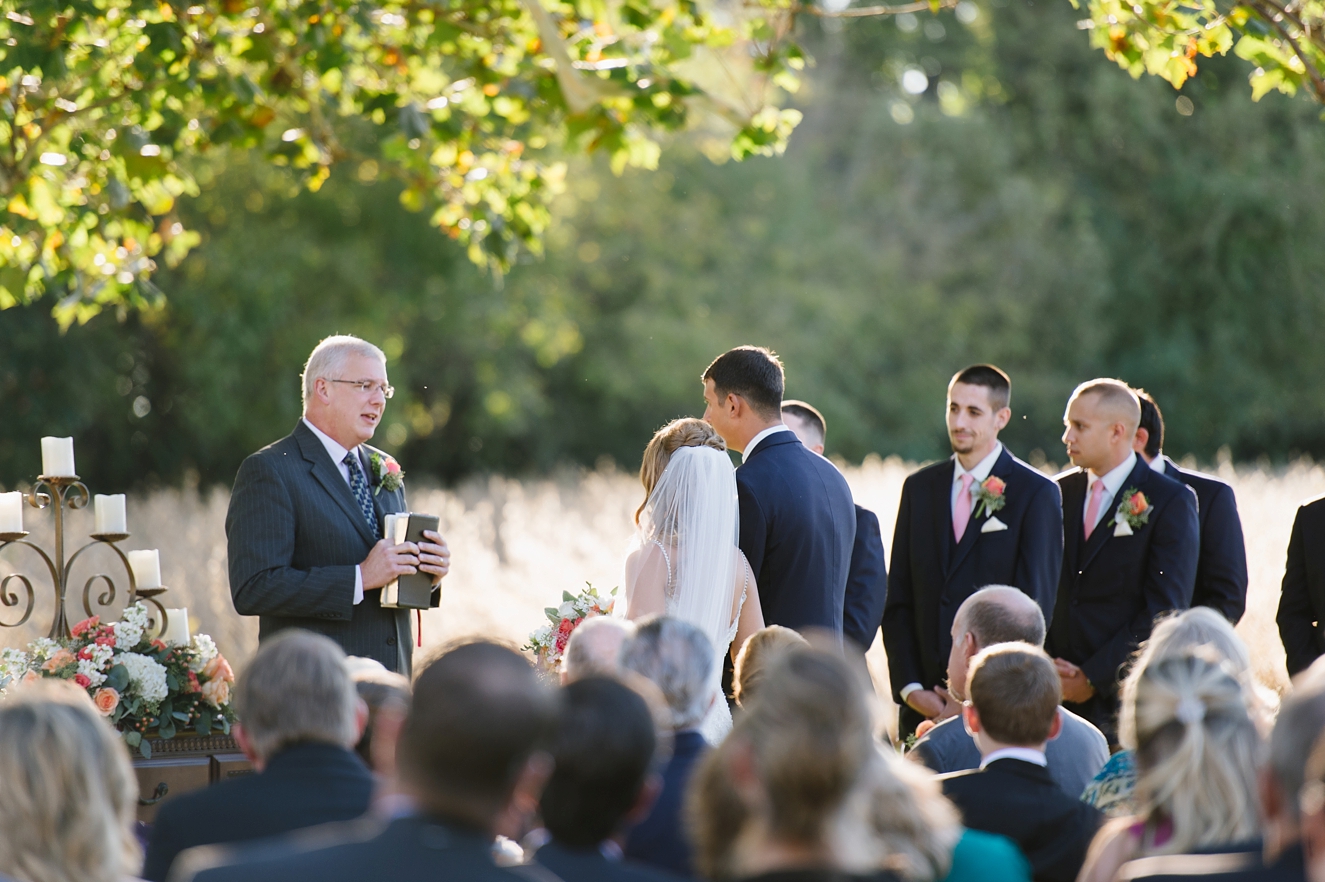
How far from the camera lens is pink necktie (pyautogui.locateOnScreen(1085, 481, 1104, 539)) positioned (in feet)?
22.2

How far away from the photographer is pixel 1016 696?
354cm

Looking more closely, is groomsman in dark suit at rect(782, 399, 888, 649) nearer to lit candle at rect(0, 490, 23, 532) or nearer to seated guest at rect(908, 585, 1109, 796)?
seated guest at rect(908, 585, 1109, 796)

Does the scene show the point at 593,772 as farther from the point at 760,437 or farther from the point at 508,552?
the point at 508,552

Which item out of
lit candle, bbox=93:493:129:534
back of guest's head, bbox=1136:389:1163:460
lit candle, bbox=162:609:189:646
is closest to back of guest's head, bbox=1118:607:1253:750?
back of guest's head, bbox=1136:389:1163:460

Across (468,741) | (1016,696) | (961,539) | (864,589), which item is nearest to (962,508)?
(961,539)

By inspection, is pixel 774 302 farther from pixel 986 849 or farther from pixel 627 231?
pixel 986 849

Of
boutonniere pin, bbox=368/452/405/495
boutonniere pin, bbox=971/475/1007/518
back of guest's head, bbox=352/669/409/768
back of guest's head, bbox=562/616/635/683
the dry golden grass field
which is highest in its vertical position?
boutonniere pin, bbox=368/452/405/495

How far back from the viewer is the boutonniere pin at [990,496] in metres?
6.48

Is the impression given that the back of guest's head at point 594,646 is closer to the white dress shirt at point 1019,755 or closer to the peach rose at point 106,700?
the white dress shirt at point 1019,755

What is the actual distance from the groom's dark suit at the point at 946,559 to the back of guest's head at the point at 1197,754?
3369 millimetres

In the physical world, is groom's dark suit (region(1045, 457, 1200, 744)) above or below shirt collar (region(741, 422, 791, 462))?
below

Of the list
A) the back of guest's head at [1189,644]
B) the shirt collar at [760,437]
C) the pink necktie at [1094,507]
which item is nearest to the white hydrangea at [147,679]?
the shirt collar at [760,437]

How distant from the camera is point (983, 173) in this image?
2606 cm

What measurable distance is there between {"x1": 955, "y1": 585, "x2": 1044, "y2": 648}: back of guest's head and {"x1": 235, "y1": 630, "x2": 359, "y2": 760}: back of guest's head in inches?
85.9
